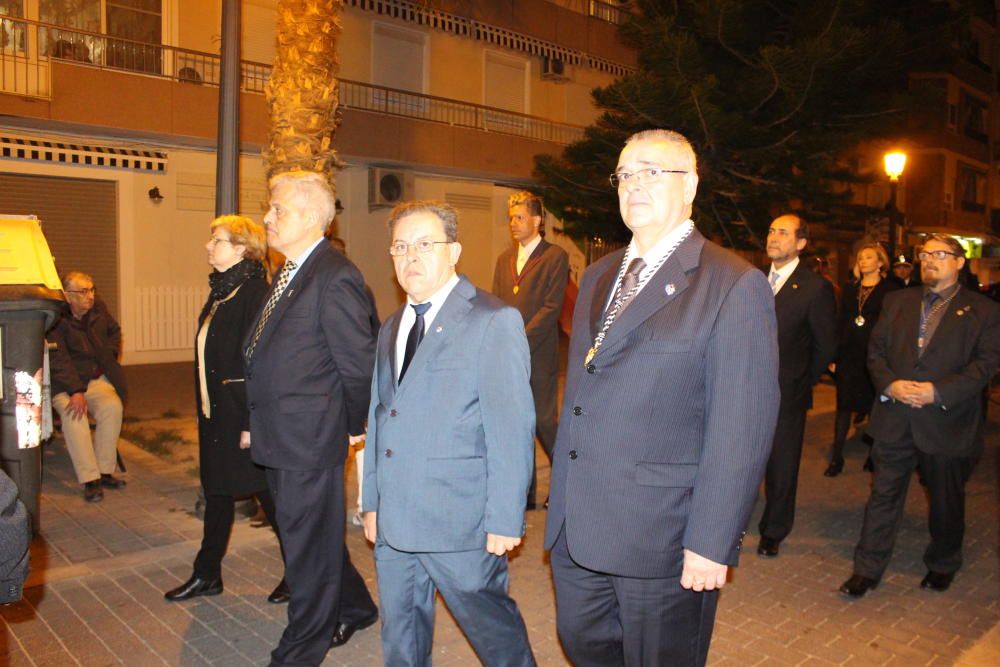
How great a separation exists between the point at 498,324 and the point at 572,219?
15.0m

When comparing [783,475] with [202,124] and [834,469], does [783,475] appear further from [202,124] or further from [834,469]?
[202,124]

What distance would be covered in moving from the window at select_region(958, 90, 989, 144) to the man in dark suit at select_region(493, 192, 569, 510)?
129ft

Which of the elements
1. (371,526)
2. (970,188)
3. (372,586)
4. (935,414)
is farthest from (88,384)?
(970,188)

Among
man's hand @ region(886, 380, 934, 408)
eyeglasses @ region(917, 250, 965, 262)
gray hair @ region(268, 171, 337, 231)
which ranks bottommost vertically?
man's hand @ region(886, 380, 934, 408)

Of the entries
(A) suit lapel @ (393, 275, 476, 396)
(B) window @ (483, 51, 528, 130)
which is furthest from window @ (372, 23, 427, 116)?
(A) suit lapel @ (393, 275, 476, 396)

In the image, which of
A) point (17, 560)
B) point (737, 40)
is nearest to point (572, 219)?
point (737, 40)

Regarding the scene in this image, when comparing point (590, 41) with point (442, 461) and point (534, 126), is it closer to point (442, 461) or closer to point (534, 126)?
point (534, 126)

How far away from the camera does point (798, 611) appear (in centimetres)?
484

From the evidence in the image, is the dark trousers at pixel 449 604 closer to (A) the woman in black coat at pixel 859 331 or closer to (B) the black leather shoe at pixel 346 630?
(B) the black leather shoe at pixel 346 630

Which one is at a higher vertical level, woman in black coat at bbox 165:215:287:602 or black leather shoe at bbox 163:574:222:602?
woman in black coat at bbox 165:215:287:602

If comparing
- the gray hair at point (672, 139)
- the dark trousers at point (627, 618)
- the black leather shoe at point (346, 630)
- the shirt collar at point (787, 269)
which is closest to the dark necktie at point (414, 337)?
the dark trousers at point (627, 618)

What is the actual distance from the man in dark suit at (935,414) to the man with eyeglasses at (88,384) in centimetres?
550

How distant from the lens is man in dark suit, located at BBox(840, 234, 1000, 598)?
5039 millimetres

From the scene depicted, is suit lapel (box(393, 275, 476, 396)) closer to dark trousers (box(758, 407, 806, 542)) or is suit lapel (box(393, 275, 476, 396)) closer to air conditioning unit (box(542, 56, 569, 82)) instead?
dark trousers (box(758, 407, 806, 542))
